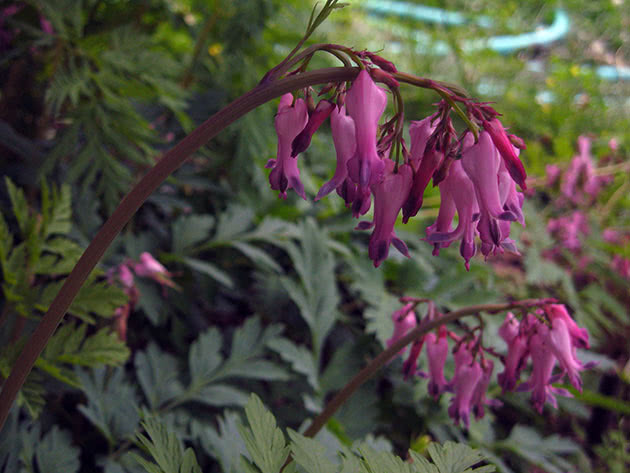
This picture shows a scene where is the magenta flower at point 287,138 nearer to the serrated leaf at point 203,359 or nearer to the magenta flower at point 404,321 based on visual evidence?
the magenta flower at point 404,321

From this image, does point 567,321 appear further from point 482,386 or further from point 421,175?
point 421,175

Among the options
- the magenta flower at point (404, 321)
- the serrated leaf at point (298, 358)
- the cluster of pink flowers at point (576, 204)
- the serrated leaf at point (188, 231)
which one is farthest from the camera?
the cluster of pink flowers at point (576, 204)

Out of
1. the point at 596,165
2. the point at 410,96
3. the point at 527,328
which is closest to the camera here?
the point at 527,328

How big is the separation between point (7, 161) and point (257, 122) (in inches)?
32.0

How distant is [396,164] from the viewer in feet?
2.55

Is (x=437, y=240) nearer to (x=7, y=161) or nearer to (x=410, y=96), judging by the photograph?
(x=7, y=161)

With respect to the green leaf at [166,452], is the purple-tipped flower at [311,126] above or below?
above

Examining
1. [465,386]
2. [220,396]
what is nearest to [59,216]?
[220,396]

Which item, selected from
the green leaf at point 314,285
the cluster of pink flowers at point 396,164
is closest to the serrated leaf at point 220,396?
the green leaf at point 314,285

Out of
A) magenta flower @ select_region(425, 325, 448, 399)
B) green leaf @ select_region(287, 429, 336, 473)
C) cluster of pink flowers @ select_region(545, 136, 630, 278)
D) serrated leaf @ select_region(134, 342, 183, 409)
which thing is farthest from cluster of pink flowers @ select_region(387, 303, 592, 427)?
cluster of pink flowers @ select_region(545, 136, 630, 278)

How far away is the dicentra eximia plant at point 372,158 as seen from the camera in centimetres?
68

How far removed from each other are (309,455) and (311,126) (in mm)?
474

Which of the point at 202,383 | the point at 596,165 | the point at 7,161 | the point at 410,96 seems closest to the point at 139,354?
the point at 202,383

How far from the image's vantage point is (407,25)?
360 cm
